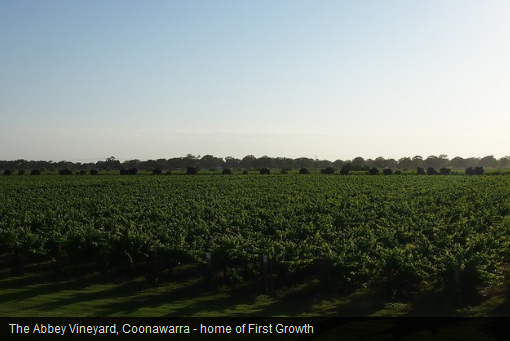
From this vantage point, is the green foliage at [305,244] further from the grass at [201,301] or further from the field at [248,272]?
the grass at [201,301]

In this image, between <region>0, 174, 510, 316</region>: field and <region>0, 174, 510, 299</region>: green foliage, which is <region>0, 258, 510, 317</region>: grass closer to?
<region>0, 174, 510, 316</region>: field

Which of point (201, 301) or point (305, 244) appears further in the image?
point (305, 244)

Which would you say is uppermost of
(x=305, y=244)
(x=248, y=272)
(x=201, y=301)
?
(x=305, y=244)

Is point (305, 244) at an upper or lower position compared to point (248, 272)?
upper

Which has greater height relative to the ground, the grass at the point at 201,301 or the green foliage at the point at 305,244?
the green foliage at the point at 305,244

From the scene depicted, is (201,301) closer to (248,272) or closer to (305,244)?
(248,272)

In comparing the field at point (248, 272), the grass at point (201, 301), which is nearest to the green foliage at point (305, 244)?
the field at point (248, 272)

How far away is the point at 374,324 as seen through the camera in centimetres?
1188

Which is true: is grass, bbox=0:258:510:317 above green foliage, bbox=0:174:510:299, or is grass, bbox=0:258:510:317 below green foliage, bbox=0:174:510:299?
below

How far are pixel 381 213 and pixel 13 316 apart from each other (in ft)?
69.2

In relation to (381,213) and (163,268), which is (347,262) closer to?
(163,268)

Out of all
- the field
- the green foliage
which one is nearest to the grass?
the field

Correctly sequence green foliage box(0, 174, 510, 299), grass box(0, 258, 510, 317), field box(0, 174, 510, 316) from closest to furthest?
grass box(0, 258, 510, 317) < field box(0, 174, 510, 316) < green foliage box(0, 174, 510, 299)

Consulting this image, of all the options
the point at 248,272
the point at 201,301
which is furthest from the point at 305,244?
the point at 201,301
